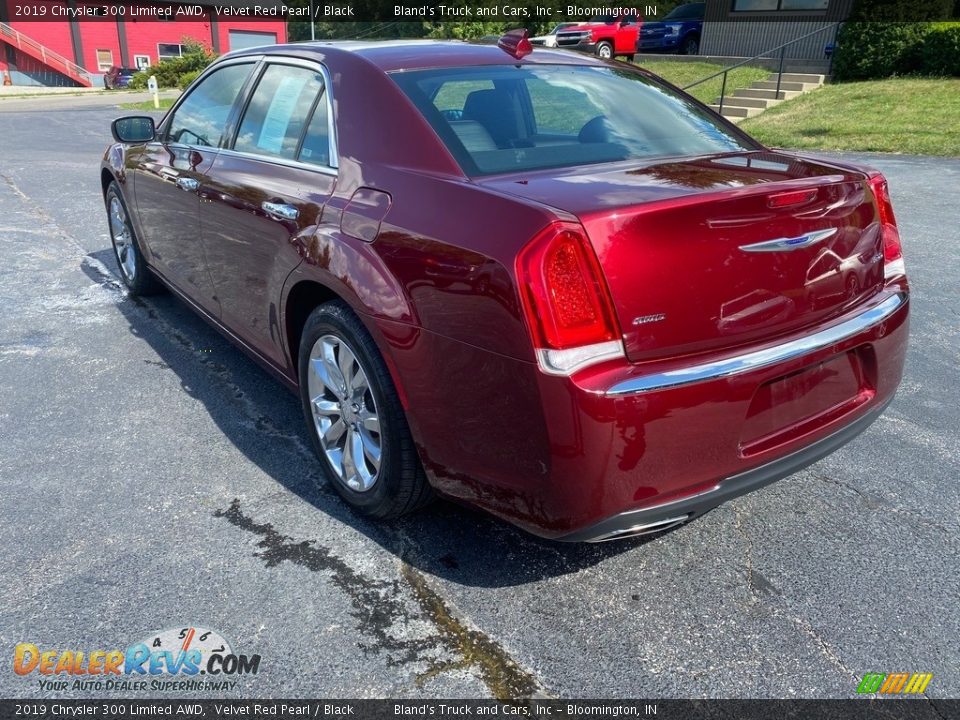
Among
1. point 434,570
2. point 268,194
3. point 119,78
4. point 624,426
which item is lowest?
point 119,78

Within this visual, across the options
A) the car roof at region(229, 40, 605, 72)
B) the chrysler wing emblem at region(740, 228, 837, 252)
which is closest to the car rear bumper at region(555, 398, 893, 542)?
the chrysler wing emblem at region(740, 228, 837, 252)

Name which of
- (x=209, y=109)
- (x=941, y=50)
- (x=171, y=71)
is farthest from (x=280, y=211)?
(x=171, y=71)

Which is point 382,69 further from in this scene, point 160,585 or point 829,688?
point 829,688

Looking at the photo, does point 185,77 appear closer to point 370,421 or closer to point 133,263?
point 133,263

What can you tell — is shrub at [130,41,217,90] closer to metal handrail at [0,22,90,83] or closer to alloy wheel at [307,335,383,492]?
metal handrail at [0,22,90,83]

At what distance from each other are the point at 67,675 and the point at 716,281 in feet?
7.11

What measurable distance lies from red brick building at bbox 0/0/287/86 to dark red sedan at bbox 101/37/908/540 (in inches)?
1854

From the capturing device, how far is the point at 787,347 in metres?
2.34

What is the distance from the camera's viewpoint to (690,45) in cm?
2609

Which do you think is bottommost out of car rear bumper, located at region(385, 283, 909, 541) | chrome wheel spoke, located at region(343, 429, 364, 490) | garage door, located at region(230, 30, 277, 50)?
chrome wheel spoke, located at region(343, 429, 364, 490)

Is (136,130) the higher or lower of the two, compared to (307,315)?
higher

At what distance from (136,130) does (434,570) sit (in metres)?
3.45

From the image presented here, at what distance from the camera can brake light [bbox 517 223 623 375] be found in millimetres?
2072

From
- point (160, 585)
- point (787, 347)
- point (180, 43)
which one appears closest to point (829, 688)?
point (787, 347)
